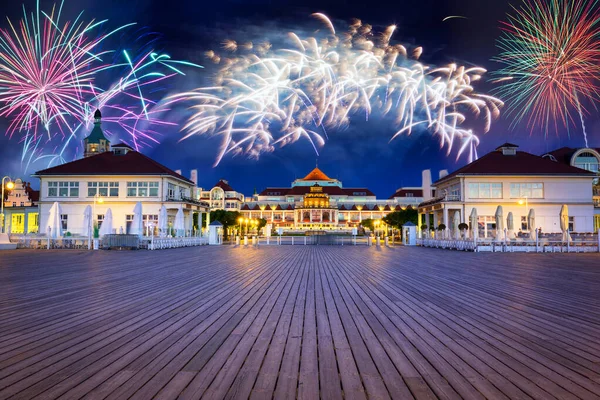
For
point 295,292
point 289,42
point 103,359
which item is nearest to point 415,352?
point 103,359

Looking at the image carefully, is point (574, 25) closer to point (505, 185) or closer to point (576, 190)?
point (505, 185)

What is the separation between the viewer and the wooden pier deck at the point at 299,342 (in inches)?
138

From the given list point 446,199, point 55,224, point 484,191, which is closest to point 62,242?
point 55,224

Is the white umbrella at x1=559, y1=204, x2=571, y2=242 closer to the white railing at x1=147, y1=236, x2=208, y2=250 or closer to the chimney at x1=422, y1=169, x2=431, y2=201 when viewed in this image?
the chimney at x1=422, y1=169, x2=431, y2=201

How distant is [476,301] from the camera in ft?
25.2

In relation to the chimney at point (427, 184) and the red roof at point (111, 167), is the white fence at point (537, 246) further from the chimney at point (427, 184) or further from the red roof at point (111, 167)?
the red roof at point (111, 167)

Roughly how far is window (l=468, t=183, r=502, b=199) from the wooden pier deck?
116 ft

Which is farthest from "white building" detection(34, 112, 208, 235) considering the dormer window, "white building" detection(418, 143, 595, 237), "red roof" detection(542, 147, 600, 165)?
"red roof" detection(542, 147, 600, 165)

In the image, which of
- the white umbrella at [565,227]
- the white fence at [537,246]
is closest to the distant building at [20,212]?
the white fence at [537,246]

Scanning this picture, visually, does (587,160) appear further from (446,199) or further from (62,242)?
(62,242)

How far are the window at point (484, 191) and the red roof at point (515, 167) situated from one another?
129 centimetres

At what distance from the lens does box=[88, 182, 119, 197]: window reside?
143 ft

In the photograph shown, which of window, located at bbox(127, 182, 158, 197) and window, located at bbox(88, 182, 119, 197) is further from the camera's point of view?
window, located at bbox(88, 182, 119, 197)

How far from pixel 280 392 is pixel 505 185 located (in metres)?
45.2
